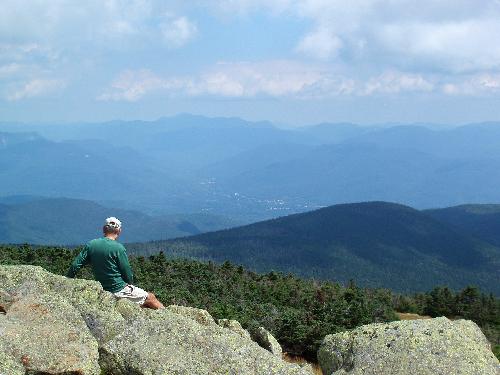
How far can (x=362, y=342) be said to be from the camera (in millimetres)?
16125

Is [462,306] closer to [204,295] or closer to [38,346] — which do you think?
[204,295]

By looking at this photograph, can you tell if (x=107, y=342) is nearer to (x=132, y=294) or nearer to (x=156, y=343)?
(x=156, y=343)

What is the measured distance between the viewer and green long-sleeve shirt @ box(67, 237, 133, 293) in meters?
17.4

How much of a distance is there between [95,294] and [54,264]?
119 feet

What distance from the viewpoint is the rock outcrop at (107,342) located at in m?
13.5

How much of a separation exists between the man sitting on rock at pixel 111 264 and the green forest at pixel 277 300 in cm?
899

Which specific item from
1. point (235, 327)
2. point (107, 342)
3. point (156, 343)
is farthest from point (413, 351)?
point (107, 342)

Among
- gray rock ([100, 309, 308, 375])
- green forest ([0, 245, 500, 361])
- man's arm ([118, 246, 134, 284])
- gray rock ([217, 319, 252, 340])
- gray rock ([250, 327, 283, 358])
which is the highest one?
man's arm ([118, 246, 134, 284])

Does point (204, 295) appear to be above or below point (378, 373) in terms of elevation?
below

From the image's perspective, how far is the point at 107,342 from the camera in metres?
14.5

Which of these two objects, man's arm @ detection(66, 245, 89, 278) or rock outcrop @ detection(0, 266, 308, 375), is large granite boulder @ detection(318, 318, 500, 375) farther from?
man's arm @ detection(66, 245, 89, 278)

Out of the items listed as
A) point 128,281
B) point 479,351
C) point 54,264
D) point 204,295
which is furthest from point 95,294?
point 54,264

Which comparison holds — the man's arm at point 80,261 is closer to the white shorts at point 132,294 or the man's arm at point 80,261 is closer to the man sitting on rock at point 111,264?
the man sitting on rock at point 111,264

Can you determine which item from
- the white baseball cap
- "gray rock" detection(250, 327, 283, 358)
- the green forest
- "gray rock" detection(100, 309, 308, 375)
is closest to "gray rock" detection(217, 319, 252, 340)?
"gray rock" detection(250, 327, 283, 358)
